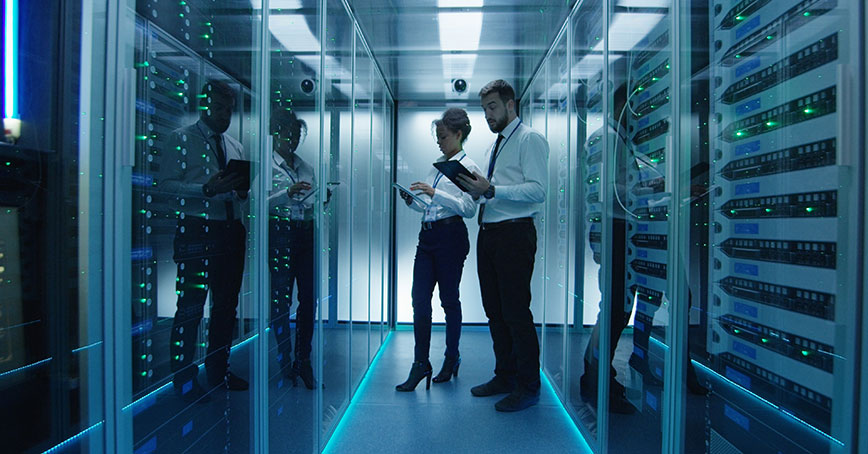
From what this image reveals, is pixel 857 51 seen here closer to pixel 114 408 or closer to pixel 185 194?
pixel 185 194

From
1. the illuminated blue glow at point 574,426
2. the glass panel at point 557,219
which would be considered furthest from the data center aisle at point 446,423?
the glass panel at point 557,219

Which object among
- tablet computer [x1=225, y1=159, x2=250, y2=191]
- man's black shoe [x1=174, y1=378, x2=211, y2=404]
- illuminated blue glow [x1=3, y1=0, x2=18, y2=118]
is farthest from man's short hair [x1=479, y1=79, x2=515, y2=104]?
man's black shoe [x1=174, y1=378, x2=211, y2=404]

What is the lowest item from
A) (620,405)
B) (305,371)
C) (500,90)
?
(620,405)

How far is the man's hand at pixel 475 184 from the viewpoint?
2.48 metres

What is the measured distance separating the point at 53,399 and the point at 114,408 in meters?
1.31

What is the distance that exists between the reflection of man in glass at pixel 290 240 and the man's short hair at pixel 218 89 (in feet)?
0.84

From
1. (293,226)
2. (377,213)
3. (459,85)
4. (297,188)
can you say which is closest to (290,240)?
→ (293,226)

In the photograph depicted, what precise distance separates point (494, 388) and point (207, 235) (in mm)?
2172

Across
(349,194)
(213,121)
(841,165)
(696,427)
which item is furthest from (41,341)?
(841,165)

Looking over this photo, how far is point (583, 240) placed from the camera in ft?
7.80

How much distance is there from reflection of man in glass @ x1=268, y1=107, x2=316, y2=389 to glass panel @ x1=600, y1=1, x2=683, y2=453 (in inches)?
45.4

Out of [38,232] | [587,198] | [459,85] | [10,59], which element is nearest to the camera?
[10,59]

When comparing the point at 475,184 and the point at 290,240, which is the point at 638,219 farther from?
the point at 290,240

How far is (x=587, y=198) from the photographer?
2275mm
